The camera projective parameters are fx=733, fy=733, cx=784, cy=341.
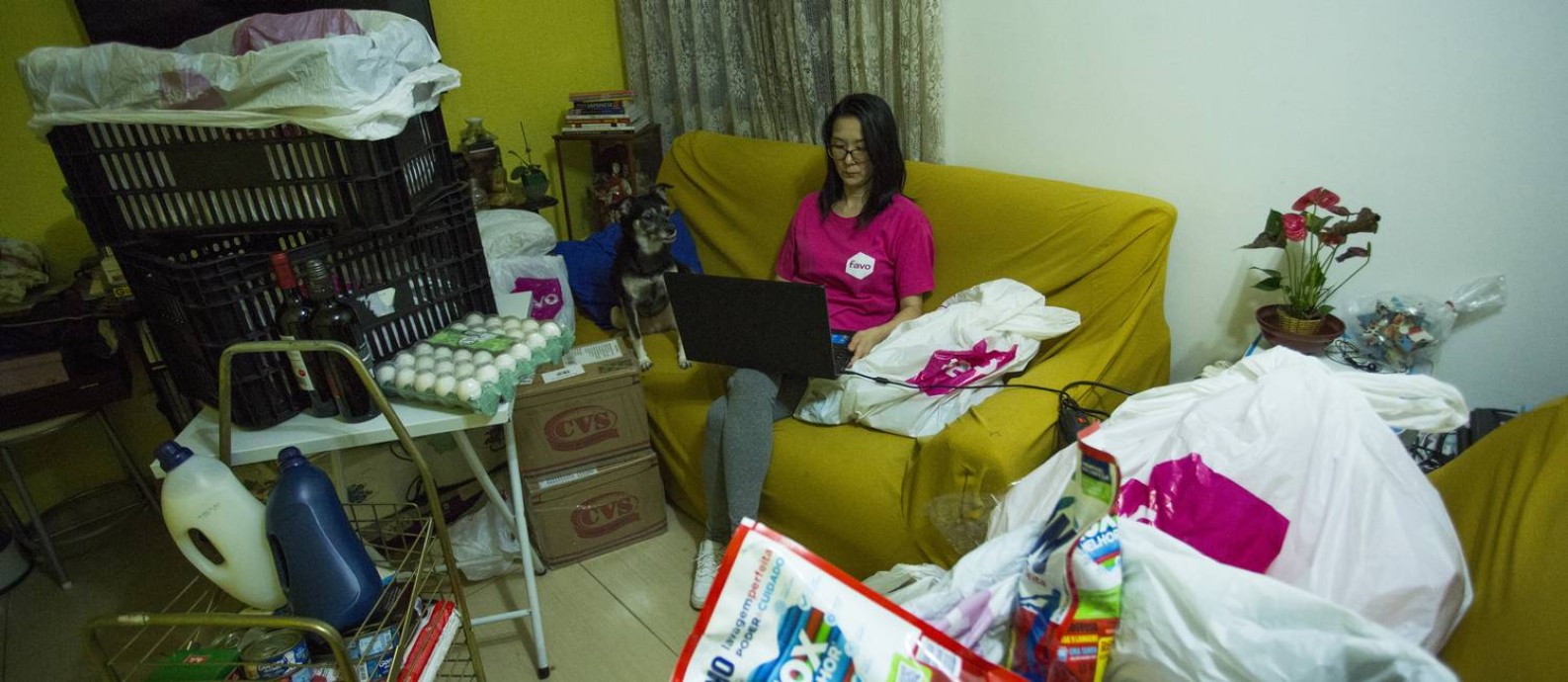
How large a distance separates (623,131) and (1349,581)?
2618mm

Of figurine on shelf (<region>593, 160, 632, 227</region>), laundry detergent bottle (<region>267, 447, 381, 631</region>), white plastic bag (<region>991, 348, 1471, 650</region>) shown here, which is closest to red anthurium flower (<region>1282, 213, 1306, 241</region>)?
white plastic bag (<region>991, 348, 1471, 650</region>)

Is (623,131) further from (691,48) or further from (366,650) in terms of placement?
(366,650)

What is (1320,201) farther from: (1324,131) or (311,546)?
(311,546)

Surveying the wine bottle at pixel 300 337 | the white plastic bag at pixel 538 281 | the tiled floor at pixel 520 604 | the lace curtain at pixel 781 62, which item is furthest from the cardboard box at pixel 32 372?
the lace curtain at pixel 781 62

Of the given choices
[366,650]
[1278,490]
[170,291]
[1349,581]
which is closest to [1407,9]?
[1278,490]

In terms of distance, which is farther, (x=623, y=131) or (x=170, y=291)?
(x=623, y=131)

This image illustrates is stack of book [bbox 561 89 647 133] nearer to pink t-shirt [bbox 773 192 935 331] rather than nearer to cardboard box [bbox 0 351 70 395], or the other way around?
pink t-shirt [bbox 773 192 935 331]

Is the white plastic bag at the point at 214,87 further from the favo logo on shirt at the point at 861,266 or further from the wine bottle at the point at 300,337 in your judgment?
the favo logo on shirt at the point at 861,266

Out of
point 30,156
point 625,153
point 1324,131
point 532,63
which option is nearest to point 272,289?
point 30,156

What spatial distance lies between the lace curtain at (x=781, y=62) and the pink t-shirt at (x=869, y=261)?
384mm

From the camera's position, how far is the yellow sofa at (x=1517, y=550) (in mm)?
763

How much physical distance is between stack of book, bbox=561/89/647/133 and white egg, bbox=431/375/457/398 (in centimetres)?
182

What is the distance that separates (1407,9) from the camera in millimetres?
1420

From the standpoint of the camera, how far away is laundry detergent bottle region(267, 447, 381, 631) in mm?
1050
